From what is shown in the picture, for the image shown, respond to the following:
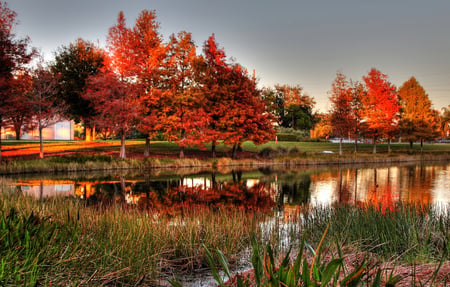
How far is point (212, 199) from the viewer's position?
50.1 ft

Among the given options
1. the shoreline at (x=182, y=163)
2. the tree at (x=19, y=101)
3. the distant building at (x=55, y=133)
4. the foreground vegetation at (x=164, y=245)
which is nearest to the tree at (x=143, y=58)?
the shoreline at (x=182, y=163)

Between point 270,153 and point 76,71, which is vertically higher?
point 76,71

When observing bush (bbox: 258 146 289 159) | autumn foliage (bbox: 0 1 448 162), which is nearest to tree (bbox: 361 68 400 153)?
autumn foliage (bbox: 0 1 448 162)

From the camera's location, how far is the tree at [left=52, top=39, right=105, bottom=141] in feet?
127

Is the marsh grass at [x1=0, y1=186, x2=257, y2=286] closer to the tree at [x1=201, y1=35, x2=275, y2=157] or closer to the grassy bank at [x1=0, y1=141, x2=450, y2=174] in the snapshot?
the grassy bank at [x1=0, y1=141, x2=450, y2=174]

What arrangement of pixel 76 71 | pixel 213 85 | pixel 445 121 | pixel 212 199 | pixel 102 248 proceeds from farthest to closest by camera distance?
1. pixel 445 121
2. pixel 76 71
3. pixel 213 85
4. pixel 212 199
5. pixel 102 248

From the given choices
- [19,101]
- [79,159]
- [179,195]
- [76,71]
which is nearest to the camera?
[179,195]

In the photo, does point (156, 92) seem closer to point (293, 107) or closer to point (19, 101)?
point (19, 101)

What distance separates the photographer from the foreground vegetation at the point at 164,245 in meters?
4.76

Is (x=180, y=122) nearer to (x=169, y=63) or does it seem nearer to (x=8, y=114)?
(x=169, y=63)

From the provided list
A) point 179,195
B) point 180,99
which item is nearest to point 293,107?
point 180,99

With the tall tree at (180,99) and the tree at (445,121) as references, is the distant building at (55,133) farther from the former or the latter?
the tree at (445,121)

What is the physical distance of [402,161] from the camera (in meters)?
39.9

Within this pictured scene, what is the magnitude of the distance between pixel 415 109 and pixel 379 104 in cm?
1446
